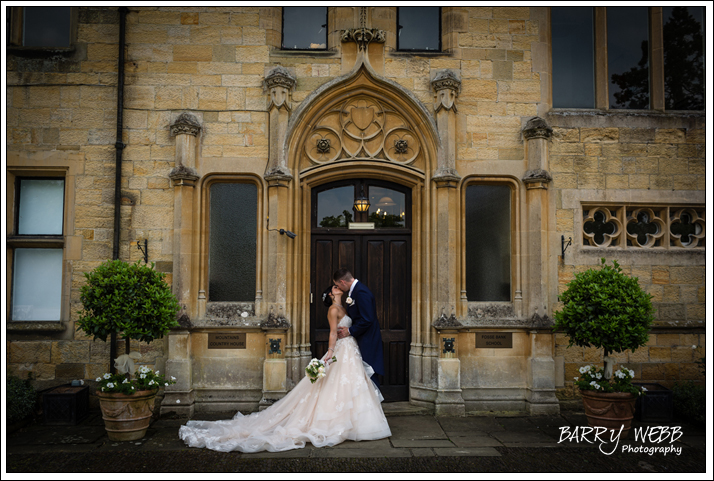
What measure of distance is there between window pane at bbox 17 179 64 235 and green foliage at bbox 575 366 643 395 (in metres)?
7.66

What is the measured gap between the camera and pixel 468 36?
7379 mm

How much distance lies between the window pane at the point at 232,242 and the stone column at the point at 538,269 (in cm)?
411

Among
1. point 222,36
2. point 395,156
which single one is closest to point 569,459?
point 395,156

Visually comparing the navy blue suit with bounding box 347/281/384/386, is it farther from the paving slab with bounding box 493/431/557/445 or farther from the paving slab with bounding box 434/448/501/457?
the paving slab with bounding box 493/431/557/445

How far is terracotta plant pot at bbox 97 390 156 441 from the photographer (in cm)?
564

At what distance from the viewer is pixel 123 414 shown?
223 inches

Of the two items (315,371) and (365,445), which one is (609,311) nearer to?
(365,445)

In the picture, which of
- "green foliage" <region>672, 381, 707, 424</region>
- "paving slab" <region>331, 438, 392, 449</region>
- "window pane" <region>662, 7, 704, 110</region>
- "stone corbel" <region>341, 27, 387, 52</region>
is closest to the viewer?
"paving slab" <region>331, 438, 392, 449</region>

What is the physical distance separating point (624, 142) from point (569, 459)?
15.9 ft

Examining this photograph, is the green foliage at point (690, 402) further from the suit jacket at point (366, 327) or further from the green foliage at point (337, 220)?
the green foliage at point (337, 220)

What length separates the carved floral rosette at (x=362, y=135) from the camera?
7.33 m

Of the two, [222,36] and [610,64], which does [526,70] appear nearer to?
[610,64]

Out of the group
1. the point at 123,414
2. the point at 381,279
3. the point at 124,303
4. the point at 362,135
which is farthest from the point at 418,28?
the point at 123,414

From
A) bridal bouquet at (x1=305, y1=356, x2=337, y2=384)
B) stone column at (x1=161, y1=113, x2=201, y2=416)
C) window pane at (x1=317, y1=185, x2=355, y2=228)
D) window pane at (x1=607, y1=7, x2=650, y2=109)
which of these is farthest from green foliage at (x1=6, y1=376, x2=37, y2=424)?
window pane at (x1=607, y1=7, x2=650, y2=109)
